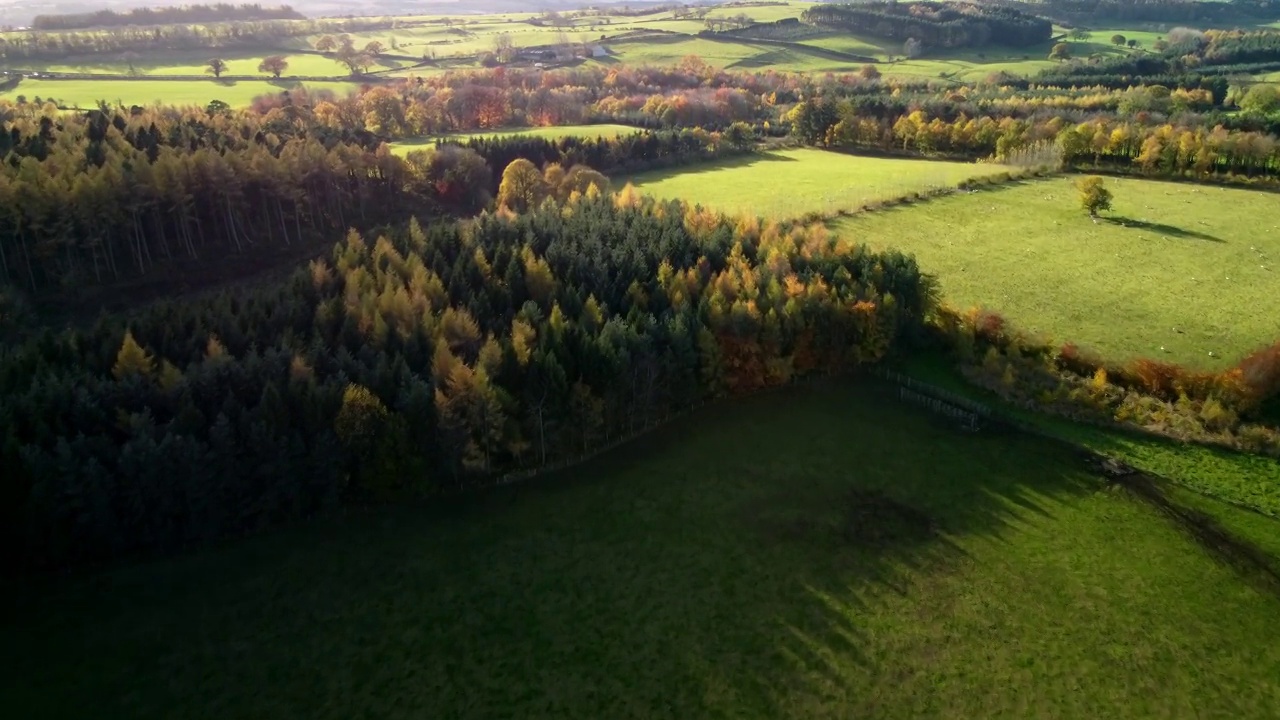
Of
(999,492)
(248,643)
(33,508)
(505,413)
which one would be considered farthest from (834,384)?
(33,508)

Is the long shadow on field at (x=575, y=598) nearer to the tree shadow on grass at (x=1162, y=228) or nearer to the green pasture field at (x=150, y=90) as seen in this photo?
the tree shadow on grass at (x=1162, y=228)

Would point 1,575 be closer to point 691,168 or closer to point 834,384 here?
point 834,384

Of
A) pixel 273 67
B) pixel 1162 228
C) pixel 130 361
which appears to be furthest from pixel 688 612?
pixel 273 67

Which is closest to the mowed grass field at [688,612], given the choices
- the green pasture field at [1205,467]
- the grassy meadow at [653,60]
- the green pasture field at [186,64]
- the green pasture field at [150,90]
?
the green pasture field at [1205,467]

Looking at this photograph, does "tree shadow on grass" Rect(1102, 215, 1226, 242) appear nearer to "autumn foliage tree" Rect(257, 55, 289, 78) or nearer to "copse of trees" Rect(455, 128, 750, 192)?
"copse of trees" Rect(455, 128, 750, 192)

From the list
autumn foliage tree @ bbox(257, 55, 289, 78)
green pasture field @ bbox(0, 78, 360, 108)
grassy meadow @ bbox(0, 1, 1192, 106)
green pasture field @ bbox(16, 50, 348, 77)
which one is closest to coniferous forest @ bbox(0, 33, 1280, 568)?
green pasture field @ bbox(0, 78, 360, 108)

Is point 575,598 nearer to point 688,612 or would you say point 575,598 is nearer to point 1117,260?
point 688,612
